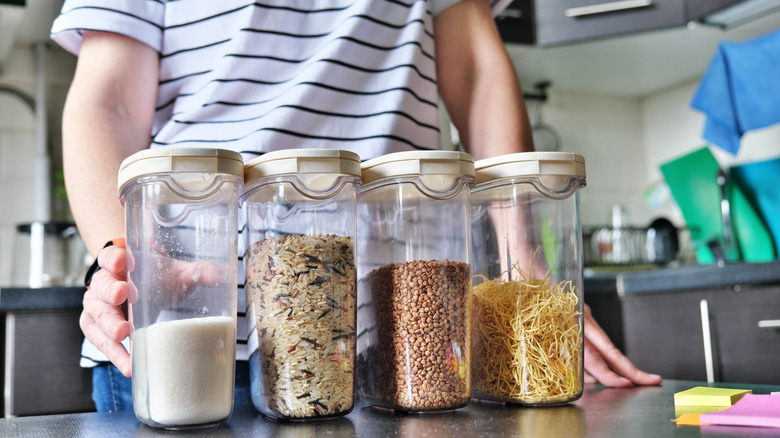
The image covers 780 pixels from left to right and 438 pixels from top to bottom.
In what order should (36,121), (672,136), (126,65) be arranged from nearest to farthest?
1. (126,65)
2. (36,121)
3. (672,136)

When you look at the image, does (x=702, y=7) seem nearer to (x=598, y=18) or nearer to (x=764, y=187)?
(x=598, y=18)

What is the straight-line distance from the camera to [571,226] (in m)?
0.56

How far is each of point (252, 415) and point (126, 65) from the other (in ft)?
1.21

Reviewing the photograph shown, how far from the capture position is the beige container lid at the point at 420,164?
1.63 feet

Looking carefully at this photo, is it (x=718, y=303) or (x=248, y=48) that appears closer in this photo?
(x=248, y=48)

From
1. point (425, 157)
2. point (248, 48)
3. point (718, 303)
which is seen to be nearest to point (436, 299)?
point (425, 157)

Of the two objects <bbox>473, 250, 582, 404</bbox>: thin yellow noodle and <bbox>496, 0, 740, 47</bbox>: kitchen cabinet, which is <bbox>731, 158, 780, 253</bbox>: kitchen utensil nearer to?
<bbox>496, 0, 740, 47</bbox>: kitchen cabinet

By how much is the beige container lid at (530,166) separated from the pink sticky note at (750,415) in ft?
0.65

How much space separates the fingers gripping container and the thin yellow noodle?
0.19m

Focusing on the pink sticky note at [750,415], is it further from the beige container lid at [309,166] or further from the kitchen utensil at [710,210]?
the kitchen utensil at [710,210]

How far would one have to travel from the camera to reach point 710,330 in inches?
56.2

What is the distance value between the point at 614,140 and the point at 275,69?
270cm

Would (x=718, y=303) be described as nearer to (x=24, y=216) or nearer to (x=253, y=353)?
(x=253, y=353)

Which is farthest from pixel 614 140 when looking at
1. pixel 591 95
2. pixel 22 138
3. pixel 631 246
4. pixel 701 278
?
pixel 22 138
